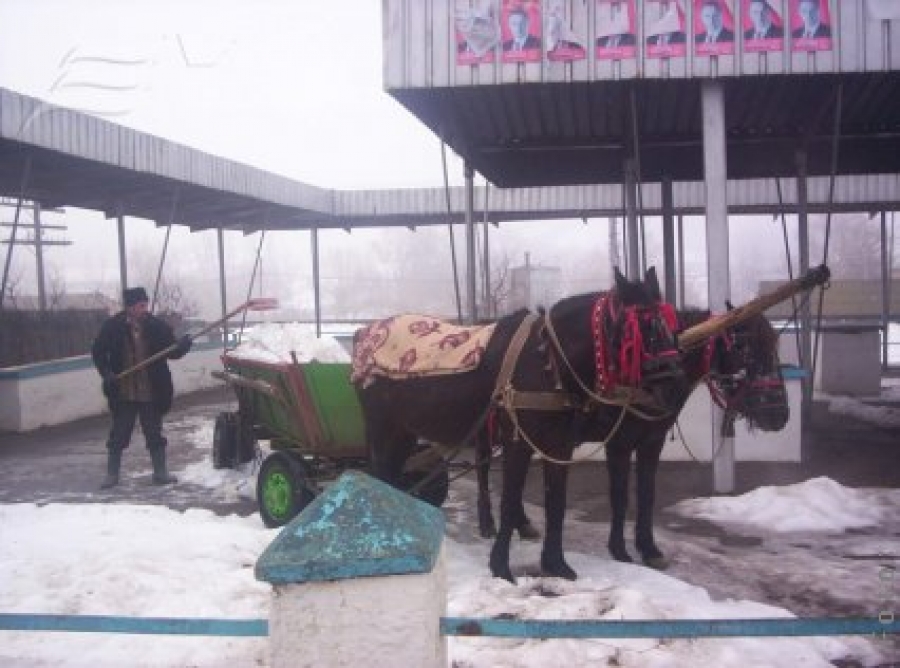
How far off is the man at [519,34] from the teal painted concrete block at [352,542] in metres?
6.15

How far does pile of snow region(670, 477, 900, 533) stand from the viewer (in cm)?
695

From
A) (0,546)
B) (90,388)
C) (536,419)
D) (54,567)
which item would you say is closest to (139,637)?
(54,567)

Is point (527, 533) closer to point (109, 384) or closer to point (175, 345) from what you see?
point (175, 345)

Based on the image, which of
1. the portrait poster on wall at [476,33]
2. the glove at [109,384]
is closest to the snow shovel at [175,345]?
→ the glove at [109,384]

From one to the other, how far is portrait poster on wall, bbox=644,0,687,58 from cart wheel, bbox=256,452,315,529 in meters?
5.00

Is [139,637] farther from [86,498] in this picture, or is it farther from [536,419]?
[86,498]

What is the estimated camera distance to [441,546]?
2.77 meters

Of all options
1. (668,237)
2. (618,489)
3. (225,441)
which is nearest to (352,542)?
(618,489)

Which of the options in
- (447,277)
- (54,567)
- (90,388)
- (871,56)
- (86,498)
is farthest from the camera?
(447,277)

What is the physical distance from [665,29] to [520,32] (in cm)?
135

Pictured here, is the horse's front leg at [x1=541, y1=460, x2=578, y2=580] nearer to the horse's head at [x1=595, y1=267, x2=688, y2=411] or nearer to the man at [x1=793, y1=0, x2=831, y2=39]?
the horse's head at [x1=595, y1=267, x2=688, y2=411]

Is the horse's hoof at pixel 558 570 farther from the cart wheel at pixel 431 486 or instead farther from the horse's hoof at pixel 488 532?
the cart wheel at pixel 431 486

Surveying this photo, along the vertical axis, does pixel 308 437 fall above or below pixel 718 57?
below

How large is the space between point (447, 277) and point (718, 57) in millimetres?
56030
